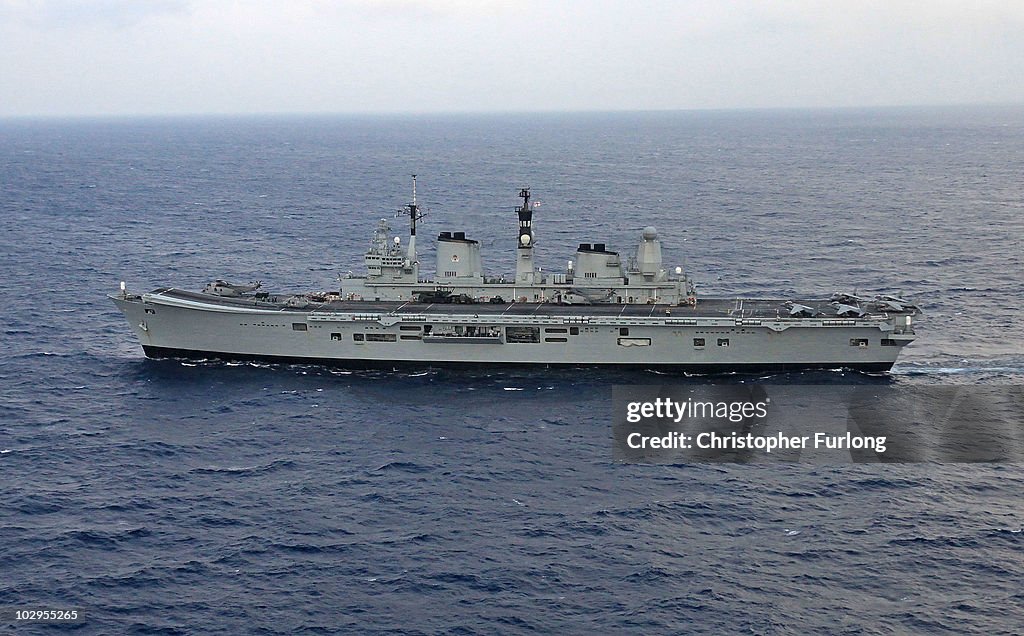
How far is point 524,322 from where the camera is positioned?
46781mm

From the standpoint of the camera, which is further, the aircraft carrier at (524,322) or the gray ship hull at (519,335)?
the aircraft carrier at (524,322)

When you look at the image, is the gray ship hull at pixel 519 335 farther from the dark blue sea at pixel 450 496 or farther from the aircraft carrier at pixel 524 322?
the dark blue sea at pixel 450 496

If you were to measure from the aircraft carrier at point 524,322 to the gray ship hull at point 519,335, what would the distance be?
54mm

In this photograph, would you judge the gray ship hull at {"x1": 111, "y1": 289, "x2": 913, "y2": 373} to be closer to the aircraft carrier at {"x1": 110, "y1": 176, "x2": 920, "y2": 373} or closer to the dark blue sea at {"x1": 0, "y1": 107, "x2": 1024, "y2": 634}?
the aircraft carrier at {"x1": 110, "y1": 176, "x2": 920, "y2": 373}

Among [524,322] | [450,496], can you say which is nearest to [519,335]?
[524,322]

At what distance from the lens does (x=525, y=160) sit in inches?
6304

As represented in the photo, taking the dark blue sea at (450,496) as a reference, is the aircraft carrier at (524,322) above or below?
above

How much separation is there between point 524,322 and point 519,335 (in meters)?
0.95

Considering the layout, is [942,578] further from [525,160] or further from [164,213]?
[525,160]

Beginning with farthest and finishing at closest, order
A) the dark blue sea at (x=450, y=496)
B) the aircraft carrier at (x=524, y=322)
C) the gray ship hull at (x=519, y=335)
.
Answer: the aircraft carrier at (x=524, y=322) → the gray ship hull at (x=519, y=335) → the dark blue sea at (x=450, y=496)

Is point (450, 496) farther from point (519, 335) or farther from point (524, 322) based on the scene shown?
point (519, 335)

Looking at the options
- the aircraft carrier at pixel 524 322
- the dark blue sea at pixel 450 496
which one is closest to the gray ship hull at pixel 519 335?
the aircraft carrier at pixel 524 322

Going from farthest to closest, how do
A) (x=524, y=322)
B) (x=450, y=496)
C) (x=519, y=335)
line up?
(x=519, y=335)
(x=524, y=322)
(x=450, y=496)

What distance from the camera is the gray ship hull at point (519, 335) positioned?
151ft
